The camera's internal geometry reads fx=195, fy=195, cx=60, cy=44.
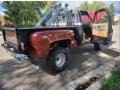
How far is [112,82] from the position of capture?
4.87 meters

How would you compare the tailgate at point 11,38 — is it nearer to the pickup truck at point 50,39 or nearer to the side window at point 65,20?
the pickup truck at point 50,39

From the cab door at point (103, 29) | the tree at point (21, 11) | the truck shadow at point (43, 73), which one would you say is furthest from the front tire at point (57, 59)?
the tree at point (21, 11)

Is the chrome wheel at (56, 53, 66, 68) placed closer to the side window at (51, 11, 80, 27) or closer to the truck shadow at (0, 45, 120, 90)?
the truck shadow at (0, 45, 120, 90)

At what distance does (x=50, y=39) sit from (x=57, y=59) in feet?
2.92

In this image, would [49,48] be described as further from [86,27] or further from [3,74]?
[86,27]

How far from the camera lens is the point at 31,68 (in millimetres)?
6602

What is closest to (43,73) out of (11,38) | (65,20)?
(11,38)

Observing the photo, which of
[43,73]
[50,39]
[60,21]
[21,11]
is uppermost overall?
[21,11]

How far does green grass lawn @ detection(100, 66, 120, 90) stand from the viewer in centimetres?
463

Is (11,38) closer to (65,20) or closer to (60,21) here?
(60,21)

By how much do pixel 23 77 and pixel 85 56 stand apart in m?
3.18

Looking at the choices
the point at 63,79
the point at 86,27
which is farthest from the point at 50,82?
the point at 86,27

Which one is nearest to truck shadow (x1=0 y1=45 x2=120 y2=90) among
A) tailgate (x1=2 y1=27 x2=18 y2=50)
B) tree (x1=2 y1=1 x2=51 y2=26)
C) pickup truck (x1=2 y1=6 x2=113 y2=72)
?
pickup truck (x1=2 y1=6 x2=113 y2=72)

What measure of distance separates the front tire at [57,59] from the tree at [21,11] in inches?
793
